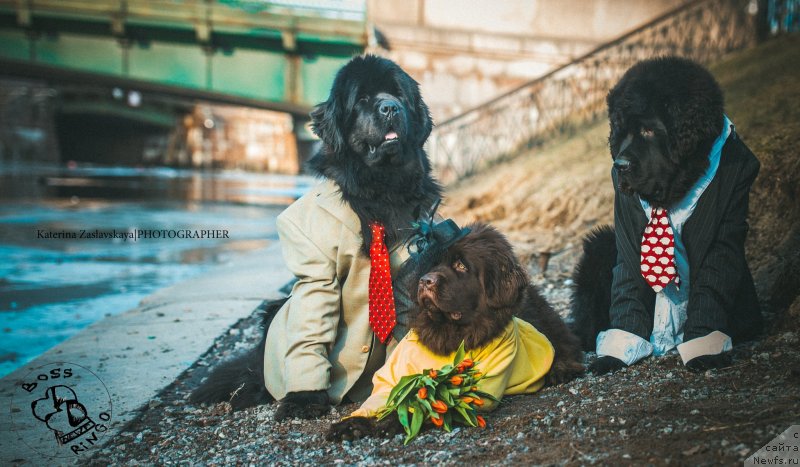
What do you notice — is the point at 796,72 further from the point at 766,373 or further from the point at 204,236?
the point at 204,236

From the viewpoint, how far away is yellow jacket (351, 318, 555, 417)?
3.43 metres

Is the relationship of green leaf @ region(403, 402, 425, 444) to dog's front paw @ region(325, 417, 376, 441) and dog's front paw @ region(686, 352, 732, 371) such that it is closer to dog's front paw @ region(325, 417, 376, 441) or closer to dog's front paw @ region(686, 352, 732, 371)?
dog's front paw @ region(325, 417, 376, 441)

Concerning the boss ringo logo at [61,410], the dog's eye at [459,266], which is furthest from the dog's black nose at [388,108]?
the boss ringo logo at [61,410]

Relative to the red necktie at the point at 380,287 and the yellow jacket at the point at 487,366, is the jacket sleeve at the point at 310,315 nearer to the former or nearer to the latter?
the red necktie at the point at 380,287

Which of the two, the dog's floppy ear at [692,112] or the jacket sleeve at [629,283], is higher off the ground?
the dog's floppy ear at [692,112]

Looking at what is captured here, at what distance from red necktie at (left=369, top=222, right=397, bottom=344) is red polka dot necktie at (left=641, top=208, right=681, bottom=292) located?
54.0 inches

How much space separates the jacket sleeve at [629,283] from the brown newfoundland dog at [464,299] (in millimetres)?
784

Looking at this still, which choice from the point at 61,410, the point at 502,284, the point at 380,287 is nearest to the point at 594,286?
the point at 502,284

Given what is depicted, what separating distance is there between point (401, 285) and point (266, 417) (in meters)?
1.01

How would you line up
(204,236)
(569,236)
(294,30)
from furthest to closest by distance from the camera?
(294,30) → (204,236) → (569,236)

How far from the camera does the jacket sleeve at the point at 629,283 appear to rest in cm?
390

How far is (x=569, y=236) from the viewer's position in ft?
26.3

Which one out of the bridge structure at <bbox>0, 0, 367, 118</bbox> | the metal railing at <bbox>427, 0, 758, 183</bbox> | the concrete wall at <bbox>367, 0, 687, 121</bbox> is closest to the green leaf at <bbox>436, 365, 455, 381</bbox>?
the metal railing at <bbox>427, 0, 758, 183</bbox>

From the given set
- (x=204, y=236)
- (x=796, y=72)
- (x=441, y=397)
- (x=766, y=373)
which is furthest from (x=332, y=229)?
(x=204, y=236)
